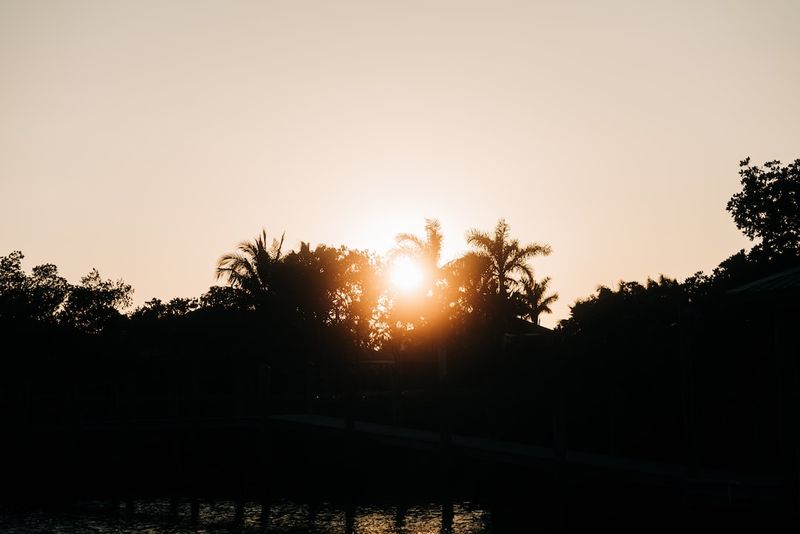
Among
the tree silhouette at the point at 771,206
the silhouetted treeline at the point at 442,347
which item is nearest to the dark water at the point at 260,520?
the silhouetted treeline at the point at 442,347

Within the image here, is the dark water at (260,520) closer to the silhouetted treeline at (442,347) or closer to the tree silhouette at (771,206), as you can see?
the silhouetted treeline at (442,347)

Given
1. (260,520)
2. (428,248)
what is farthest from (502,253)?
(260,520)

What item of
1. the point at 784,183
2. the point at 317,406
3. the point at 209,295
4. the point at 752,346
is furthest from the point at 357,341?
the point at 752,346

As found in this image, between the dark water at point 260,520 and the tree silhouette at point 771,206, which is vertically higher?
the tree silhouette at point 771,206

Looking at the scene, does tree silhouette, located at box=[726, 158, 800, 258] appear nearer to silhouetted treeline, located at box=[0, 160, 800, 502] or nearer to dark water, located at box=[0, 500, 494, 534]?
silhouetted treeline, located at box=[0, 160, 800, 502]

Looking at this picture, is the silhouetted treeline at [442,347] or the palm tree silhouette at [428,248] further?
the palm tree silhouette at [428,248]

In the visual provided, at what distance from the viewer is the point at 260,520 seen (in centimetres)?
2325

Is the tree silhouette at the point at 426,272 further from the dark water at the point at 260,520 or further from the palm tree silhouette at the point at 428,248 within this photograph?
the dark water at the point at 260,520

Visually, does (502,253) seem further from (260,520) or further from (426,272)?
(260,520)

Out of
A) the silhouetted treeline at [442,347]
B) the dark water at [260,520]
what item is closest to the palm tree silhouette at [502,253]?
the silhouetted treeline at [442,347]

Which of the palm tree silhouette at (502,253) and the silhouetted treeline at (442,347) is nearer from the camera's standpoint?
the silhouetted treeline at (442,347)

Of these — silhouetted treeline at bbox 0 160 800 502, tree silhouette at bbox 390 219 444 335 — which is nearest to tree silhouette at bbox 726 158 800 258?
silhouetted treeline at bbox 0 160 800 502

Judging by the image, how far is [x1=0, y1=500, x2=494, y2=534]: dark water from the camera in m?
21.7

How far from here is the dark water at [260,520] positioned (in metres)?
21.7
